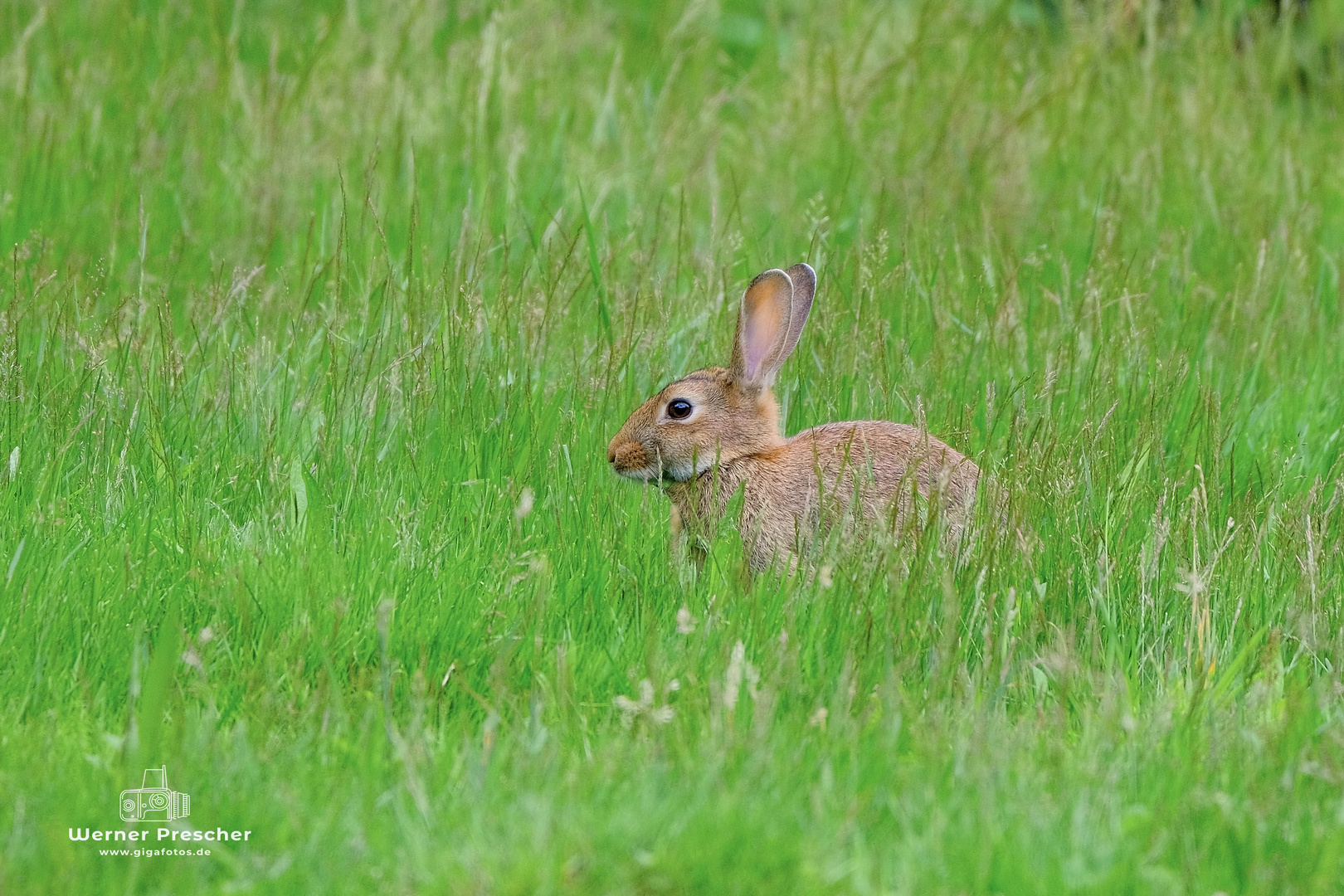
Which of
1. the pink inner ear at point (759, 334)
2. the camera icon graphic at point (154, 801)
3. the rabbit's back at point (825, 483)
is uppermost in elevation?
the pink inner ear at point (759, 334)

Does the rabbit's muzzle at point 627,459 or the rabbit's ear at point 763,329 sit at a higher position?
the rabbit's ear at point 763,329

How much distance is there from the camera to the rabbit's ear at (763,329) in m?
4.33

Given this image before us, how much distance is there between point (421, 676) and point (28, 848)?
748mm

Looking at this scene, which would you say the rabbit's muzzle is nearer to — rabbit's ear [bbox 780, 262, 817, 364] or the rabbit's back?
the rabbit's back

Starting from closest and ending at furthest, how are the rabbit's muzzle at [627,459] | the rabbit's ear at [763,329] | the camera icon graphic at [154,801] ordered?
the camera icon graphic at [154,801] → the rabbit's muzzle at [627,459] → the rabbit's ear at [763,329]

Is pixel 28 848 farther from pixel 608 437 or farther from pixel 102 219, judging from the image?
pixel 102 219

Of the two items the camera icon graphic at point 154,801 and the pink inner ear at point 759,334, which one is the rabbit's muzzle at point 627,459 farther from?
the camera icon graphic at point 154,801

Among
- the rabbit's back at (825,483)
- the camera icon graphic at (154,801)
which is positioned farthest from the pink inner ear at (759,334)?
the camera icon graphic at (154,801)

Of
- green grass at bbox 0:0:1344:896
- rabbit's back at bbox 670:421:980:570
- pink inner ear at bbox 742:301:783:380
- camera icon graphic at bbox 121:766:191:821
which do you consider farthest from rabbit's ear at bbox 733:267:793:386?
camera icon graphic at bbox 121:766:191:821

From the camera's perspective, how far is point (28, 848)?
94.0 inches

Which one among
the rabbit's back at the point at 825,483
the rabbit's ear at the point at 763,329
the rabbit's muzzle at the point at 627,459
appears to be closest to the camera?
the rabbit's back at the point at 825,483

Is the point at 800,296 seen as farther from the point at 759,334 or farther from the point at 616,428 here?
the point at 616,428

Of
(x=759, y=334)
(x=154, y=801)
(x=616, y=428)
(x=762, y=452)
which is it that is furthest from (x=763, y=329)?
(x=154, y=801)

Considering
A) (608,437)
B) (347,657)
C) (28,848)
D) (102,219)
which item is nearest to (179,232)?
(102,219)
